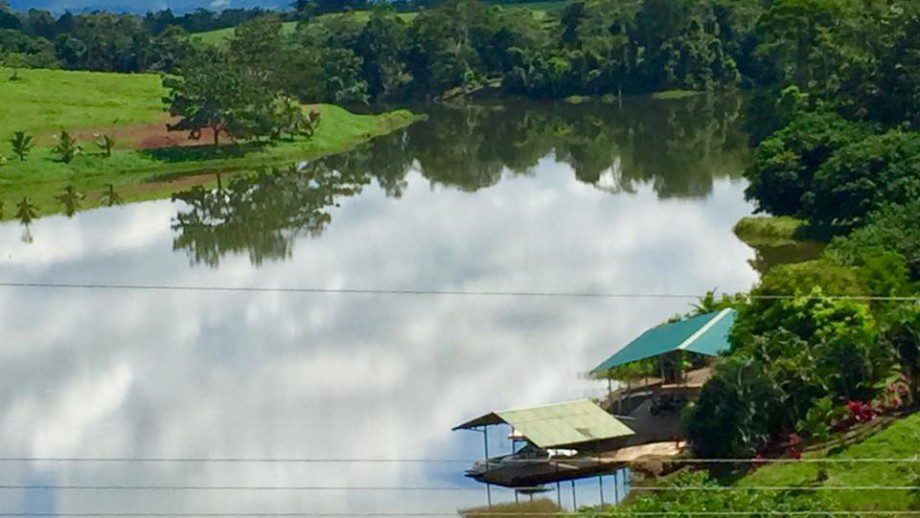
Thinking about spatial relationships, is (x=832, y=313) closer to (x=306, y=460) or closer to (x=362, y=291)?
(x=306, y=460)

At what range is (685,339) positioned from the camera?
28125 millimetres

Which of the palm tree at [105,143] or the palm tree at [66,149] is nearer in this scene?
the palm tree at [66,149]

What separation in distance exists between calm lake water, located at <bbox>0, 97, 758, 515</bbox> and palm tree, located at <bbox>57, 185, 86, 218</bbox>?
1.76 metres

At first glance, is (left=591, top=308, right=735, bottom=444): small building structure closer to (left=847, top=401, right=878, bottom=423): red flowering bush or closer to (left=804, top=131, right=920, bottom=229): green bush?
(left=847, top=401, right=878, bottom=423): red flowering bush

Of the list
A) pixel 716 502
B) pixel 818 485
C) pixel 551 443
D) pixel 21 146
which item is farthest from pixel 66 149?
pixel 716 502

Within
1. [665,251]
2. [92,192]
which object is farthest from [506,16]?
[665,251]

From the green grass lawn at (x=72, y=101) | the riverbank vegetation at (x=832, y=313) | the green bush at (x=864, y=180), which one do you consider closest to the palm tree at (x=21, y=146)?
the green grass lawn at (x=72, y=101)

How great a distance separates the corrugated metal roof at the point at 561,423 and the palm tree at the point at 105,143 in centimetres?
4210

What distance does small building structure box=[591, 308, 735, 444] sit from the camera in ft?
90.2

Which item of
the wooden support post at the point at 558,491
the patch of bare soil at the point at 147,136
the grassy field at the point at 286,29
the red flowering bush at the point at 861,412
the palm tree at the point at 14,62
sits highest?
the grassy field at the point at 286,29

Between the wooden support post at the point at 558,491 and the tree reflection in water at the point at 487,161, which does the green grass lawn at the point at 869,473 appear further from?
the tree reflection in water at the point at 487,161

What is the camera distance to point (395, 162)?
69.0 metres

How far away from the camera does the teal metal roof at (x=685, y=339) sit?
27.8 meters

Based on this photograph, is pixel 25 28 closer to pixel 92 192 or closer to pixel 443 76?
pixel 443 76
